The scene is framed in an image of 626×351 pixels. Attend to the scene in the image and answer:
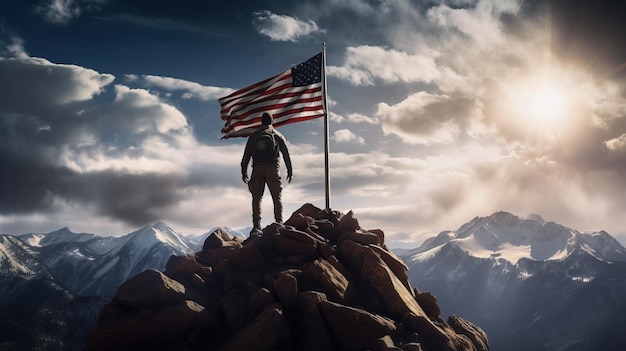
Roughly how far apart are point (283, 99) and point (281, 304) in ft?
38.9

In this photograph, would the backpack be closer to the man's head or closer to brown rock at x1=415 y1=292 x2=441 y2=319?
the man's head

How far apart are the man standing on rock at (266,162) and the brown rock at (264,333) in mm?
7533

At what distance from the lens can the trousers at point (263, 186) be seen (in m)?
20.3

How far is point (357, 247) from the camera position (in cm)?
1831

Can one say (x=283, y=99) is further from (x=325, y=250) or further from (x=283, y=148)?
(x=325, y=250)

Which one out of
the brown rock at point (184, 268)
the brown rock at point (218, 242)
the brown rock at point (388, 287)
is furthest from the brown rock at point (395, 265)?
the brown rock at point (184, 268)

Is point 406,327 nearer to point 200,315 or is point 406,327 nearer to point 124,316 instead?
point 200,315

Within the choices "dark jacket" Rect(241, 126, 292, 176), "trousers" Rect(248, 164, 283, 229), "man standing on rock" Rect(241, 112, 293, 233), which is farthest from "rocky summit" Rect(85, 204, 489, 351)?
"dark jacket" Rect(241, 126, 292, 176)

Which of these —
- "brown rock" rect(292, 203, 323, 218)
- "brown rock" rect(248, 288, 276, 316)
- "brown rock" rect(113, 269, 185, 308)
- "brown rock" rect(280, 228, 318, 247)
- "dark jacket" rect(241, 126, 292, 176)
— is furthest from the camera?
"brown rock" rect(292, 203, 323, 218)

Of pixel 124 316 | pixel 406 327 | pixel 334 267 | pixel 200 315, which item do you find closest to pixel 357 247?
pixel 334 267

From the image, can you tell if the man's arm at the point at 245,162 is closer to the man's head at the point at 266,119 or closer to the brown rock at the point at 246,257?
the man's head at the point at 266,119

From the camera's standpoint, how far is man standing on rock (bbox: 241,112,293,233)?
20.1 metres

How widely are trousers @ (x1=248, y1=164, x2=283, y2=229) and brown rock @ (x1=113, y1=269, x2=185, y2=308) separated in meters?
6.74

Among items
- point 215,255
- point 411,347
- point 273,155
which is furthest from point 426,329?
point 273,155
